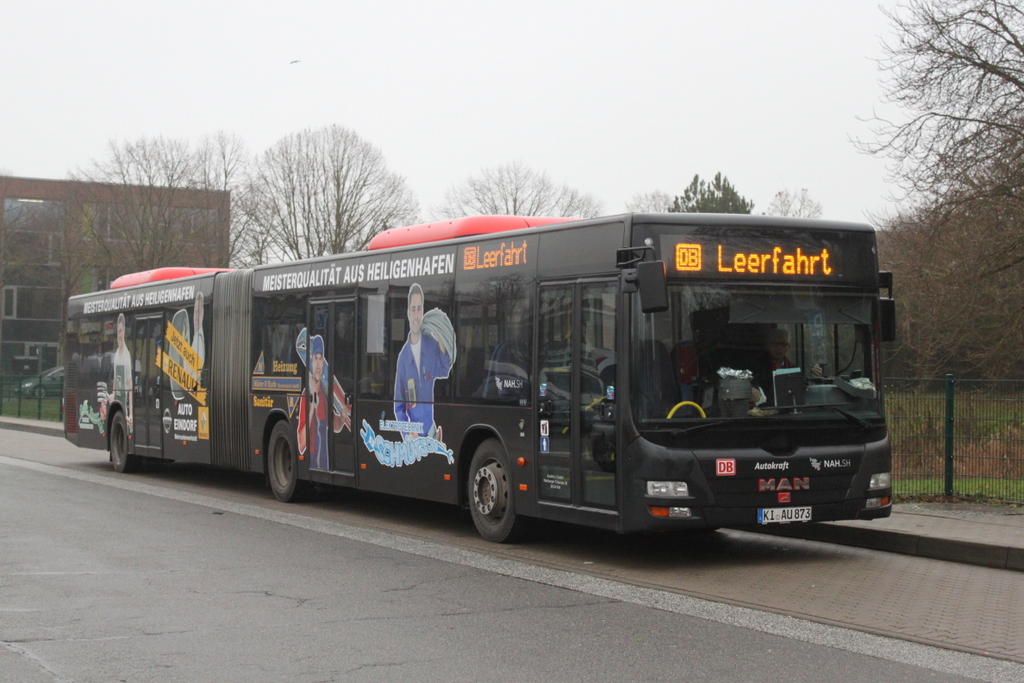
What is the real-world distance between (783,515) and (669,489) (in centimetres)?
103

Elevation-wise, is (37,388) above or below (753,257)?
below

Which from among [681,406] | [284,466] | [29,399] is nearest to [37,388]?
[29,399]

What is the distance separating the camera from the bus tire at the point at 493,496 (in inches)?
429

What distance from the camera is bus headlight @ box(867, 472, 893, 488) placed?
986 centimetres

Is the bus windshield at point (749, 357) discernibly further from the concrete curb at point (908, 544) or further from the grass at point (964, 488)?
the grass at point (964, 488)

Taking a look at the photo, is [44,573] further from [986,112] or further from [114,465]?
[986,112]

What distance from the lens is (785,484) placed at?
952 cm

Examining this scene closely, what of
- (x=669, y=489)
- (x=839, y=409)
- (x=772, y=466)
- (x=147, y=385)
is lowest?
(x=669, y=489)

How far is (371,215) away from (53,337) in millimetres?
32222

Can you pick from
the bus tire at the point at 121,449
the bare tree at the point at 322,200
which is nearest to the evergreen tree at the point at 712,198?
the bare tree at the point at 322,200

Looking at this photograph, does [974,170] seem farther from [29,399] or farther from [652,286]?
[29,399]

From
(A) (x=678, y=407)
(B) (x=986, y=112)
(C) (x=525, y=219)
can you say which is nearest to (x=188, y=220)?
(B) (x=986, y=112)

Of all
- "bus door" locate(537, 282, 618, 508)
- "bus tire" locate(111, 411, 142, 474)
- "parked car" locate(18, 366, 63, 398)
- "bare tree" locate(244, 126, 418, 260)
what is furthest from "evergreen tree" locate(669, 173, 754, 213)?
"bus door" locate(537, 282, 618, 508)

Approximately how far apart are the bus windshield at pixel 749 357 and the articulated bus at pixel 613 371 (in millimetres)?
16
